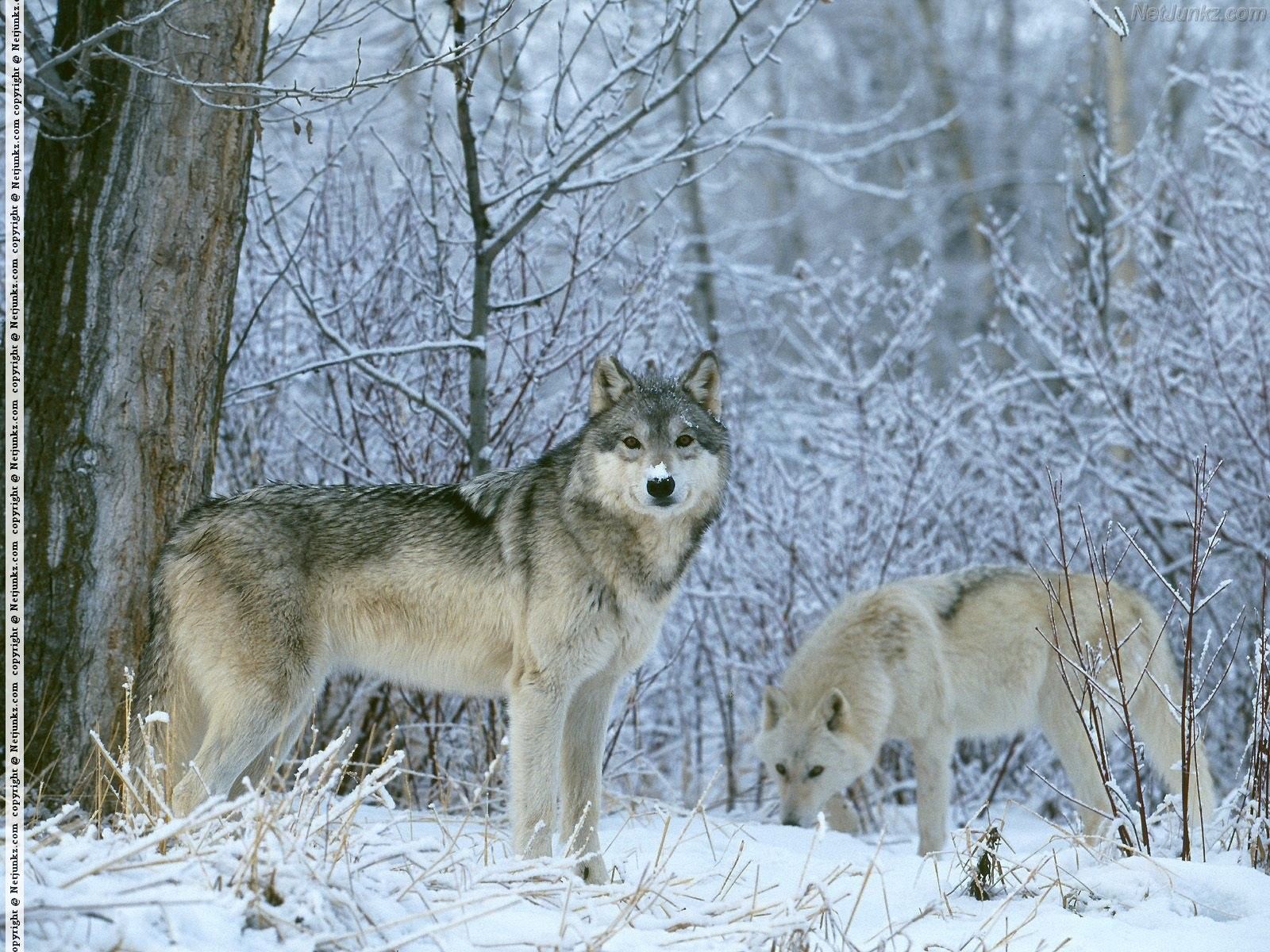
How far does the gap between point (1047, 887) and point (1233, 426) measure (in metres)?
5.88

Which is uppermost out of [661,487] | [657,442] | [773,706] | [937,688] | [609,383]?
[609,383]

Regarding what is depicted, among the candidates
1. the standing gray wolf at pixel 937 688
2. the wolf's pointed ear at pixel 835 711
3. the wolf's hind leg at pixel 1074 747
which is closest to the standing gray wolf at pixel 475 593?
the wolf's pointed ear at pixel 835 711

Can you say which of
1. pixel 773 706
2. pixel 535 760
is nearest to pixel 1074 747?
pixel 773 706

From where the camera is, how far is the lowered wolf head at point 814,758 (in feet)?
22.2

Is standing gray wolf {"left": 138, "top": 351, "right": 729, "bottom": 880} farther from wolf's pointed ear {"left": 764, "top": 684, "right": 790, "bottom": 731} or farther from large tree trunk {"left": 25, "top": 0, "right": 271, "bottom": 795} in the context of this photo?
wolf's pointed ear {"left": 764, "top": 684, "right": 790, "bottom": 731}

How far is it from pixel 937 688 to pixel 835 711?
615 mm

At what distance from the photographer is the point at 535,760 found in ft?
14.9

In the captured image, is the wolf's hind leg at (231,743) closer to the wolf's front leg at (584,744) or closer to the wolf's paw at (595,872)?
the wolf's front leg at (584,744)

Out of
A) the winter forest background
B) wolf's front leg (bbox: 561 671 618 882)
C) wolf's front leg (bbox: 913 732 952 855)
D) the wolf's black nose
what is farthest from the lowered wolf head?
the wolf's black nose

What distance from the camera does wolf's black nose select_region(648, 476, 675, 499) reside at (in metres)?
4.50

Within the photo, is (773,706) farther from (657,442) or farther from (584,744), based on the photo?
(657,442)

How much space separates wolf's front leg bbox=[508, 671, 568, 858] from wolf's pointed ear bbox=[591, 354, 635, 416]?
105cm

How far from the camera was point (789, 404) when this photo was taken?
438 inches

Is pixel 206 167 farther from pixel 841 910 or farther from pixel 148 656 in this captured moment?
pixel 841 910
